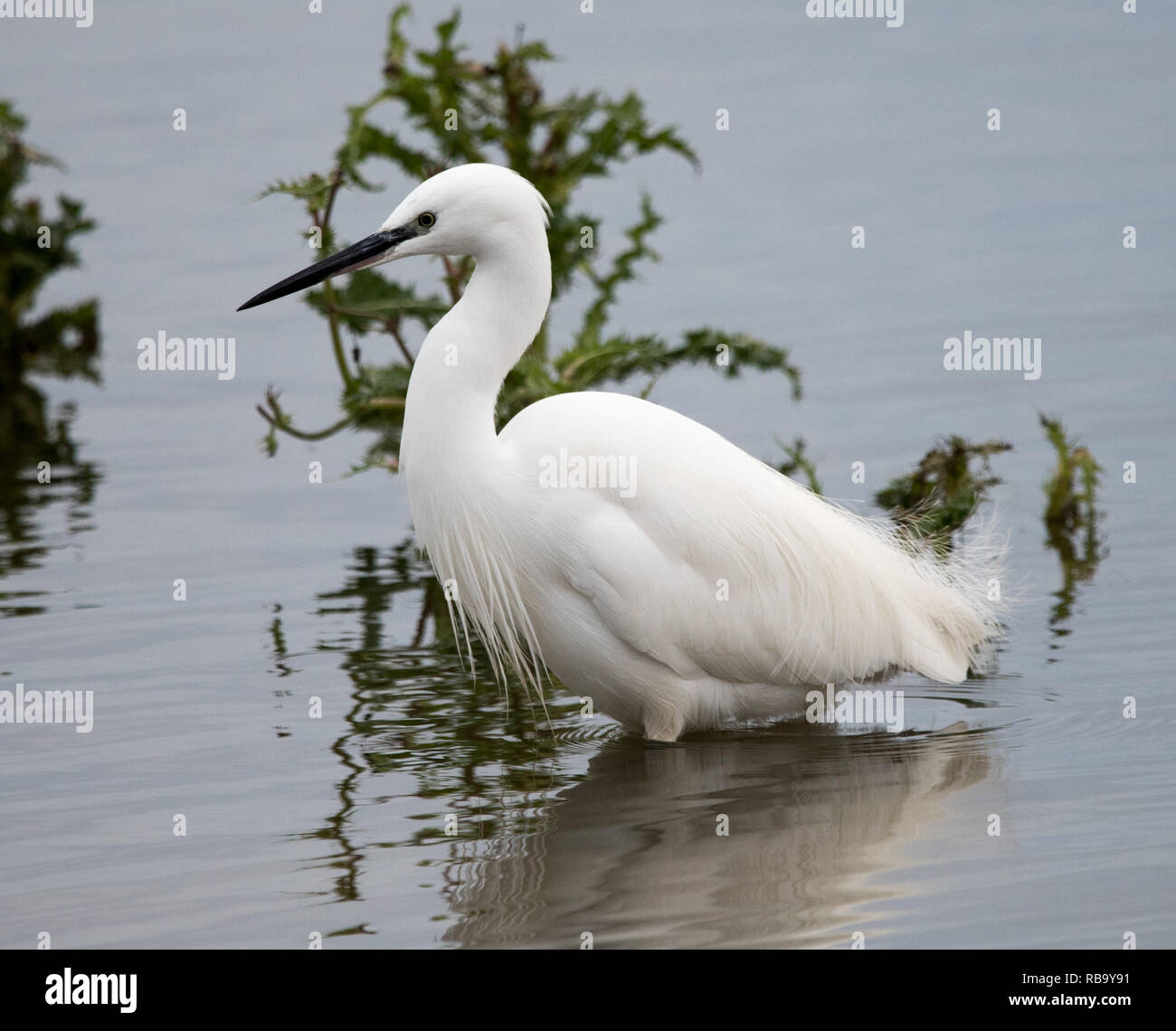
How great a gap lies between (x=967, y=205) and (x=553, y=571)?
1019 centimetres

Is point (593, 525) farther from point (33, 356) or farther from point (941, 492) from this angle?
point (33, 356)

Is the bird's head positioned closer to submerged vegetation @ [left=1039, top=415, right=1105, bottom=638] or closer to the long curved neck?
the long curved neck

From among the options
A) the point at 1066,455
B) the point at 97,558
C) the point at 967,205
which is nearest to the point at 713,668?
the point at 1066,455

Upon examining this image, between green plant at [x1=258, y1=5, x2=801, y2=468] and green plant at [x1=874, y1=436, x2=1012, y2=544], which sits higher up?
green plant at [x1=258, y1=5, x2=801, y2=468]

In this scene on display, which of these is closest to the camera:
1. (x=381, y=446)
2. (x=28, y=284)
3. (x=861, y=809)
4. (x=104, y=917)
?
(x=104, y=917)

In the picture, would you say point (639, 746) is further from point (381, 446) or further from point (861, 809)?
point (381, 446)

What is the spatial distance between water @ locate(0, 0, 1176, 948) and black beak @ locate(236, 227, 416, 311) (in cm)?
166

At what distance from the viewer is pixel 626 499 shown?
19.4 ft

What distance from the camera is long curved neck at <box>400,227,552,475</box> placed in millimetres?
5891

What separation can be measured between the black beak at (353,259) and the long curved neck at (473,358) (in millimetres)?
292

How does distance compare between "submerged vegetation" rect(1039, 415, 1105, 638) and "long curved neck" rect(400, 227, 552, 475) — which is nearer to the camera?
"long curved neck" rect(400, 227, 552, 475)

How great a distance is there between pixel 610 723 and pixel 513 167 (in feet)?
10.2

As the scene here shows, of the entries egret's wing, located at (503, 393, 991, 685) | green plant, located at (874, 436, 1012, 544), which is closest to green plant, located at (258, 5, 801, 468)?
green plant, located at (874, 436, 1012, 544)

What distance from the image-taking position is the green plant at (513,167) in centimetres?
807
